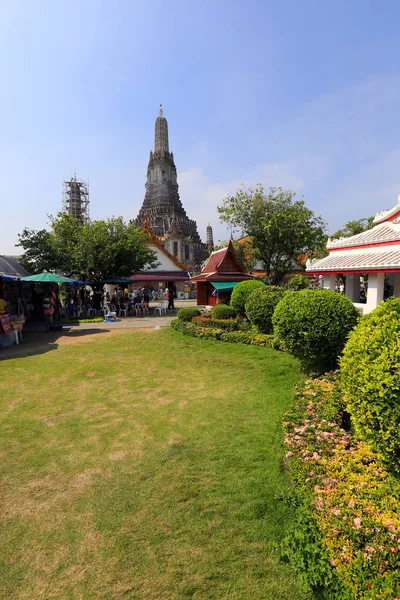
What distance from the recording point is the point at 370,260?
34.6 feet

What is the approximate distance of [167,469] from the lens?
406 cm

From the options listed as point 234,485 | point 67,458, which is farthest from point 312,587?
point 67,458

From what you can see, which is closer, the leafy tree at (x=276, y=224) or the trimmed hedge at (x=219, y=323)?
the trimmed hedge at (x=219, y=323)

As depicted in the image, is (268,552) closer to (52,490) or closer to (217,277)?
(52,490)

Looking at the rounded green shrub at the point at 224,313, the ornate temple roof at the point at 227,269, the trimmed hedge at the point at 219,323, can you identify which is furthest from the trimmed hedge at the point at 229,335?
the ornate temple roof at the point at 227,269

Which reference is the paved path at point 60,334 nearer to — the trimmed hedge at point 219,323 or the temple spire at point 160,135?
the trimmed hedge at point 219,323

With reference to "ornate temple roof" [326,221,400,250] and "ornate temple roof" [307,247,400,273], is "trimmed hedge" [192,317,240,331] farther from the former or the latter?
"ornate temple roof" [326,221,400,250]

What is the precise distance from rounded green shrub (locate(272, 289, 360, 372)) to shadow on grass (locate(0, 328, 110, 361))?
7706 millimetres

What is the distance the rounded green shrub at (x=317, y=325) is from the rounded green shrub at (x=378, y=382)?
2850 millimetres

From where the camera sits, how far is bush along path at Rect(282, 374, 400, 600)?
7.64 ft

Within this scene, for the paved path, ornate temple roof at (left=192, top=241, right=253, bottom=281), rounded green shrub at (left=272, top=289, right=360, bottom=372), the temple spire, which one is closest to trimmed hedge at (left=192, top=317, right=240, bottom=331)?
the paved path

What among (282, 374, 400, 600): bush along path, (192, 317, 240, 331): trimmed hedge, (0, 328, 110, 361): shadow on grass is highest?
(192, 317, 240, 331): trimmed hedge

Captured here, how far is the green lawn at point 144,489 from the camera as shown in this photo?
2658 mm

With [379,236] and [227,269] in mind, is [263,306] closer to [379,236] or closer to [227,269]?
[379,236]
